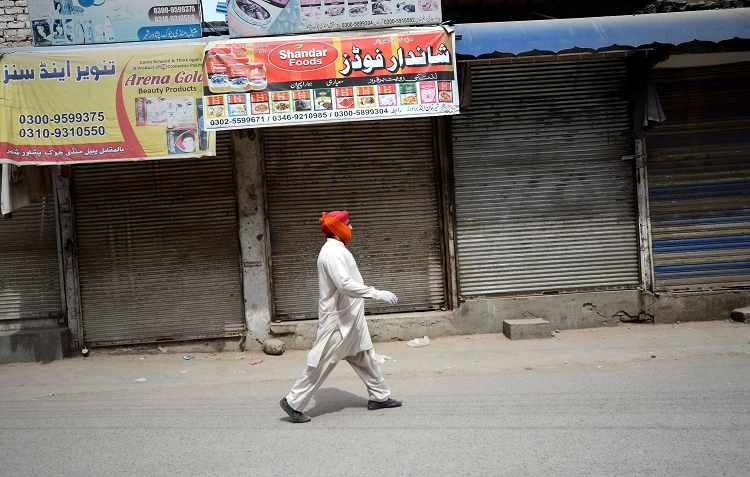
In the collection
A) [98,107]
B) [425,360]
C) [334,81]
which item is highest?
[334,81]

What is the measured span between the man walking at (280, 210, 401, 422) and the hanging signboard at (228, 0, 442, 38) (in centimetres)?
338

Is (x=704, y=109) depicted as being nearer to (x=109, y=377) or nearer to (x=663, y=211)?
(x=663, y=211)

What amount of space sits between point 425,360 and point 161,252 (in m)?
3.80

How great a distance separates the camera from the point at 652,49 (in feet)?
24.1

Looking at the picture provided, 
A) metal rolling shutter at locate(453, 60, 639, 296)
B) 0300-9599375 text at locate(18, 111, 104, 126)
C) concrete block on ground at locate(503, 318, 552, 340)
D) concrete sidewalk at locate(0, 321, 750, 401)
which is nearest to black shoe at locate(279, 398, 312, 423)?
concrete sidewalk at locate(0, 321, 750, 401)

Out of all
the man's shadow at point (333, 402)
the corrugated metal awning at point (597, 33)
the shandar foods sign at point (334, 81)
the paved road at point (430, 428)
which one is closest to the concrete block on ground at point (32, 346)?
the paved road at point (430, 428)

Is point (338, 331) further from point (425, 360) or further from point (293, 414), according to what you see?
point (425, 360)

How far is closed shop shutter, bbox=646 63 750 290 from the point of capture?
8.23 metres

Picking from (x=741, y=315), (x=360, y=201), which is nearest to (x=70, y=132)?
(x=360, y=201)

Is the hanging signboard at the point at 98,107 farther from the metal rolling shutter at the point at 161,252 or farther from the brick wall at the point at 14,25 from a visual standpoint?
the brick wall at the point at 14,25

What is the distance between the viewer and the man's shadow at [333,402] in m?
5.30

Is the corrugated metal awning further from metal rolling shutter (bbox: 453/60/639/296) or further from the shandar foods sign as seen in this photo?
metal rolling shutter (bbox: 453/60/639/296)

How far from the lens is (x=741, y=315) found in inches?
311

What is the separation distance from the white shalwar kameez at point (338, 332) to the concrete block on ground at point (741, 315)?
542 cm
